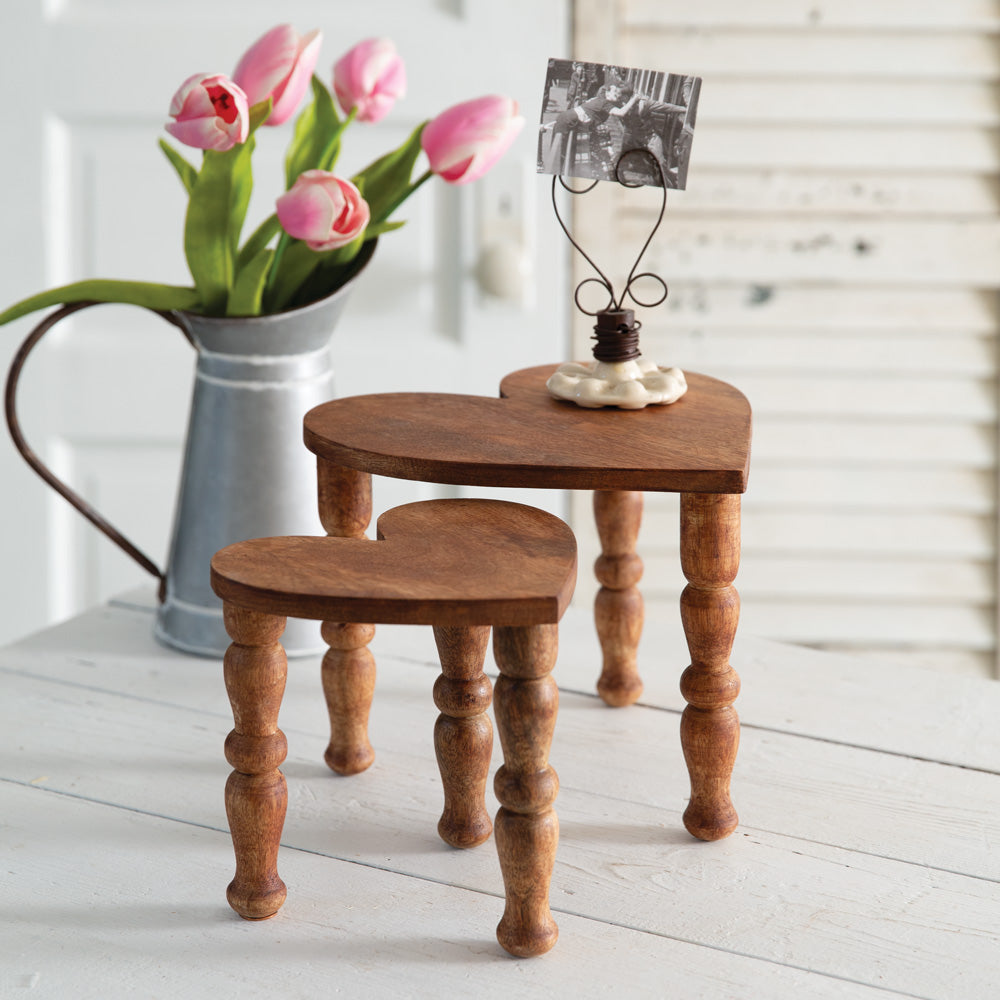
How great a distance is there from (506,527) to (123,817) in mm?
324

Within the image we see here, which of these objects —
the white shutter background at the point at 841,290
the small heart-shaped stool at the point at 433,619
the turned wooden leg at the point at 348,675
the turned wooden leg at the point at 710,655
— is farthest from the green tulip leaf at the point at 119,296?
the white shutter background at the point at 841,290

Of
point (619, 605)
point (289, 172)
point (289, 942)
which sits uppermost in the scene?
point (289, 172)

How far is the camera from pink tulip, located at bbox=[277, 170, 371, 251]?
33.8 inches

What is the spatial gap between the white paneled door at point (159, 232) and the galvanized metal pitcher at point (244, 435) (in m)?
0.47

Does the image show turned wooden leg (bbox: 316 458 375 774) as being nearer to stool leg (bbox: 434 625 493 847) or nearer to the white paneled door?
Result: stool leg (bbox: 434 625 493 847)

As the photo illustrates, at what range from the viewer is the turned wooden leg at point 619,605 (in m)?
0.96

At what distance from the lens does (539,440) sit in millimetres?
764

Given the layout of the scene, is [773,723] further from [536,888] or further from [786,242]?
[786,242]

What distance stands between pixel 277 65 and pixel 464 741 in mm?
500

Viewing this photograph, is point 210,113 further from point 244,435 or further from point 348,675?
point 348,675

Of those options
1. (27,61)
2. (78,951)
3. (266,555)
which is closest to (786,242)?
(27,61)

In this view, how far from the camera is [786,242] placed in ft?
4.91

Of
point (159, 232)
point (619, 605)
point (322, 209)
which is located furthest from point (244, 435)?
point (159, 232)

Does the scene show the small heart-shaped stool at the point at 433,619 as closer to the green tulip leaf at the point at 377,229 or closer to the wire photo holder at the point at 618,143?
the wire photo holder at the point at 618,143
